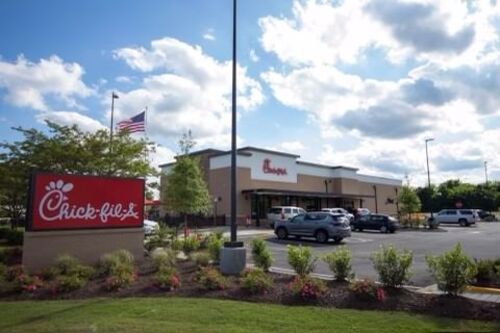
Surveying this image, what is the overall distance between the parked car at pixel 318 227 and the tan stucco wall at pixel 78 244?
1267 cm

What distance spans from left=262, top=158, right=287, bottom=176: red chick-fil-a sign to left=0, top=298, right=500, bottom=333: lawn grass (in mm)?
42018

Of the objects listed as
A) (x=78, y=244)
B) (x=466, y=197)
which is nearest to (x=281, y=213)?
(x=78, y=244)

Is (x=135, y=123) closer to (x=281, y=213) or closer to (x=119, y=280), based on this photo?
(x=281, y=213)

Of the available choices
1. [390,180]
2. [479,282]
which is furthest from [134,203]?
[390,180]

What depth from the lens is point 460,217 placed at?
5166 centimetres

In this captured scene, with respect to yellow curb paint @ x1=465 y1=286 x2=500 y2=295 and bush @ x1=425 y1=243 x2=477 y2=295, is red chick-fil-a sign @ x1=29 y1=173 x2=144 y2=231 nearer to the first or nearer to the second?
bush @ x1=425 y1=243 x2=477 y2=295

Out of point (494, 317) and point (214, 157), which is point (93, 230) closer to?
point (494, 317)

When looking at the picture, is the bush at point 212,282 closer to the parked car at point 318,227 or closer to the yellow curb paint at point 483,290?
the yellow curb paint at point 483,290

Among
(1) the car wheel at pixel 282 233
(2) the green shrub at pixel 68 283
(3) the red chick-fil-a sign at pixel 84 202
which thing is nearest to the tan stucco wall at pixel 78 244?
(3) the red chick-fil-a sign at pixel 84 202

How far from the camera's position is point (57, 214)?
526 inches

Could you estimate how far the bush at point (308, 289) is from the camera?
8812 millimetres

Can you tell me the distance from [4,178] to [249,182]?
29.8 m

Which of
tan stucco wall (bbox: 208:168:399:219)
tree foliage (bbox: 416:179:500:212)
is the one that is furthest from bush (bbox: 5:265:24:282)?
tree foliage (bbox: 416:179:500:212)

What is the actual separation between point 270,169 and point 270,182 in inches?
59.1
